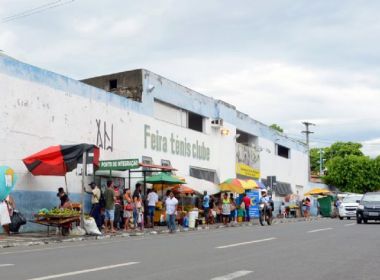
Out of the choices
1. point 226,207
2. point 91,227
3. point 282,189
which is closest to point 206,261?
point 91,227

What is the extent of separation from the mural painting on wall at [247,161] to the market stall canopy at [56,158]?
65.2 feet

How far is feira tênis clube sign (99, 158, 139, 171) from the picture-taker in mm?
21938

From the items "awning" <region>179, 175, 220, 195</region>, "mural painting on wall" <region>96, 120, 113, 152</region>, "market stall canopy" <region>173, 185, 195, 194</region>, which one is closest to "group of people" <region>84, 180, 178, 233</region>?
"mural painting on wall" <region>96, 120, 113, 152</region>

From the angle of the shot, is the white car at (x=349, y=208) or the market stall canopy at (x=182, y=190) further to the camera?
the white car at (x=349, y=208)

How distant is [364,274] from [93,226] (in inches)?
450

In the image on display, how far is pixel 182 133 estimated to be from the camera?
31.8 meters

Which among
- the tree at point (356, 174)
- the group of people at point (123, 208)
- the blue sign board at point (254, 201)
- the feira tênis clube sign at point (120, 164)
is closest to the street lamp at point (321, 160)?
the tree at point (356, 174)

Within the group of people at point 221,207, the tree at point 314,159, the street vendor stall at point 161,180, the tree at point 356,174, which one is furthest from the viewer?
the tree at point 314,159

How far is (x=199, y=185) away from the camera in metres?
31.7

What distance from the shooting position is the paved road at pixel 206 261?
9.01m

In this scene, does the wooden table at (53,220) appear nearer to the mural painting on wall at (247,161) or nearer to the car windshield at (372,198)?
the car windshield at (372,198)

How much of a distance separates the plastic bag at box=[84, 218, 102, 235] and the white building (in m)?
2.65

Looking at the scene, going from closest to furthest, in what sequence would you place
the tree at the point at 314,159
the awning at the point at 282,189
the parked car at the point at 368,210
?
the parked car at the point at 368,210, the awning at the point at 282,189, the tree at the point at 314,159

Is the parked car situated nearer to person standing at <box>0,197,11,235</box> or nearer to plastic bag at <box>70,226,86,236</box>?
plastic bag at <box>70,226,86,236</box>
